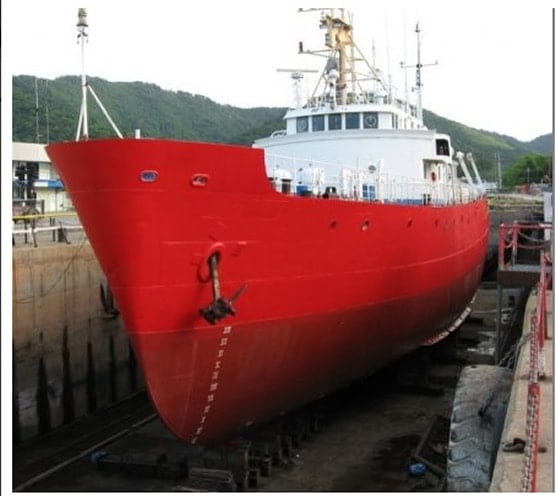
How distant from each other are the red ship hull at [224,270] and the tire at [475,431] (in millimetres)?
2046

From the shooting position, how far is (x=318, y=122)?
50.3 feet

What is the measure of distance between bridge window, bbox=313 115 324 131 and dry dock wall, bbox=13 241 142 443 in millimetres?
6038

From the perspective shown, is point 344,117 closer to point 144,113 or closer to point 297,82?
point 297,82

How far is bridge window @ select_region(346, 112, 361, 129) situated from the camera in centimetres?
1493

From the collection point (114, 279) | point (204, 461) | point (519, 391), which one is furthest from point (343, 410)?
point (114, 279)

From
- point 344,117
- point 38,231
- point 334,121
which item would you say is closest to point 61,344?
point 38,231

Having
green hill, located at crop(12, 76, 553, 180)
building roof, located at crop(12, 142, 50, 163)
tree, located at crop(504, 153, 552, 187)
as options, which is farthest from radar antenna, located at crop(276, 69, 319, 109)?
tree, located at crop(504, 153, 552, 187)

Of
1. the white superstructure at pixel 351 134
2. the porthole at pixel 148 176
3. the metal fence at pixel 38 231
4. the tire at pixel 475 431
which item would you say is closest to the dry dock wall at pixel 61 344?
the metal fence at pixel 38 231

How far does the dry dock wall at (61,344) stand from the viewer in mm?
11742

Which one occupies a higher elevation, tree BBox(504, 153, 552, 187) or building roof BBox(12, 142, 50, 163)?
tree BBox(504, 153, 552, 187)

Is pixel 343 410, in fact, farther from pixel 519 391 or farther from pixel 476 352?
pixel 476 352

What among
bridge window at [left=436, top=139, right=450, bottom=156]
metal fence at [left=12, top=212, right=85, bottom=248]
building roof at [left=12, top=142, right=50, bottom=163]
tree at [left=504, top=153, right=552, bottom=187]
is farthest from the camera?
tree at [left=504, top=153, right=552, bottom=187]

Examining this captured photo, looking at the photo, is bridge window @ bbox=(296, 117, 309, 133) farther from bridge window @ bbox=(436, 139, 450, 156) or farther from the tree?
the tree

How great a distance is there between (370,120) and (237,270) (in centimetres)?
846
